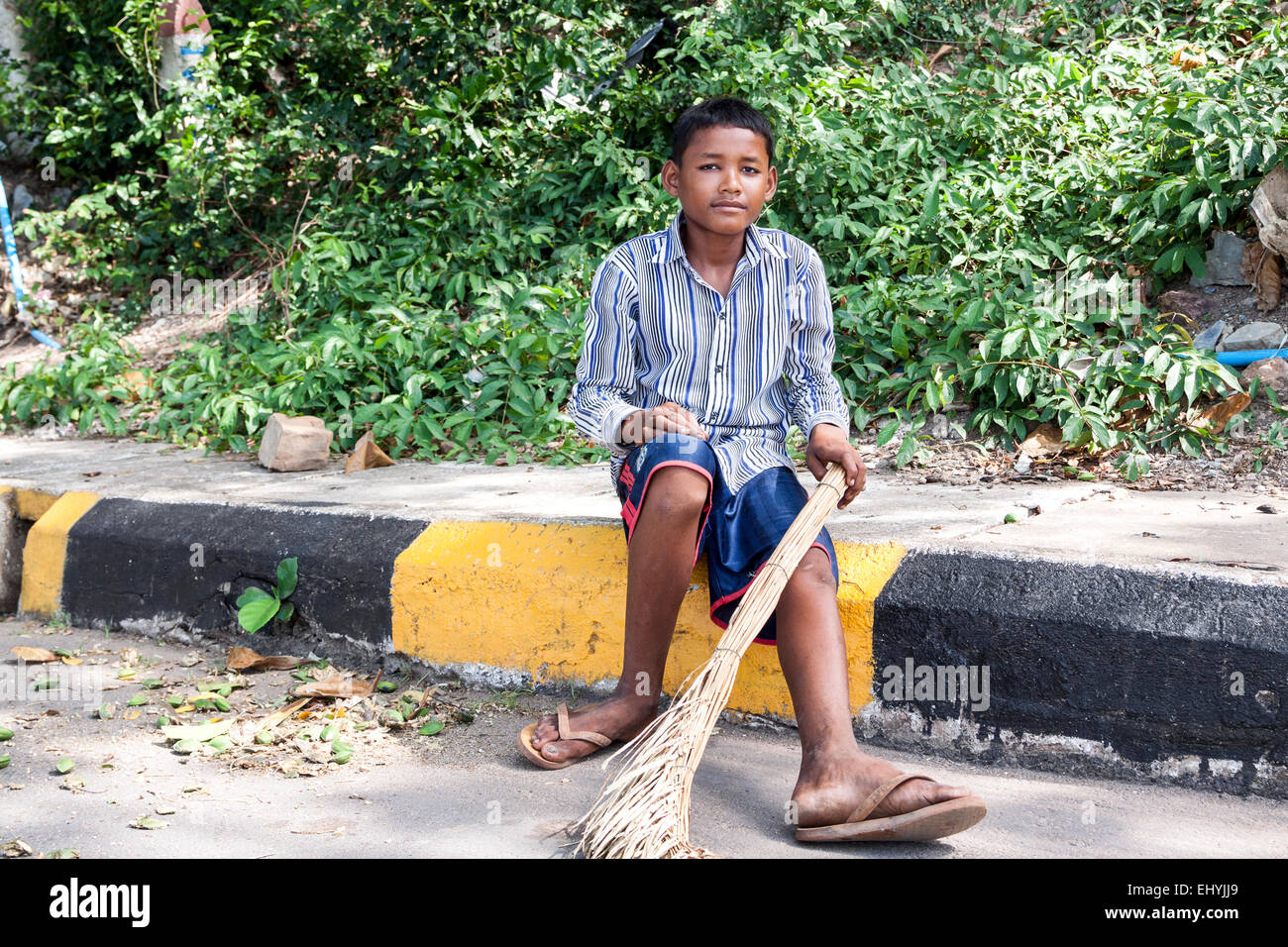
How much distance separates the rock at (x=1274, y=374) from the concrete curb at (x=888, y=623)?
168 centimetres

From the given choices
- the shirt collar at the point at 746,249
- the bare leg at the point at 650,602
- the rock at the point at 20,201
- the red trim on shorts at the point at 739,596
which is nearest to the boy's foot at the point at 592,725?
the bare leg at the point at 650,602

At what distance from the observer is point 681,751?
1843mm

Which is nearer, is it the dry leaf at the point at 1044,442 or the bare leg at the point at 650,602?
the bare leg at the point at 650,602

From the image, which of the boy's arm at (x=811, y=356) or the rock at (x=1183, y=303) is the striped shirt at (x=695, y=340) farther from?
the rock at (x=1183, y=303)

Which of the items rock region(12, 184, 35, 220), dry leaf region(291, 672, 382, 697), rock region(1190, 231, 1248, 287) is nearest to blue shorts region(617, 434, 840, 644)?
dry leaf region(291, 672, 382, 697)

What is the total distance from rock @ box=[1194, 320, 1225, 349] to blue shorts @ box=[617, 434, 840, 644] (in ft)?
6.54

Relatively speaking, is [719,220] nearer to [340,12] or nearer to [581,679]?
[581,679]

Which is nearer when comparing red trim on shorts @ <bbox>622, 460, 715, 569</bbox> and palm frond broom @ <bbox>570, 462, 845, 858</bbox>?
palm frond broom @ <bbox>570, 462, 845, 858</bbox>

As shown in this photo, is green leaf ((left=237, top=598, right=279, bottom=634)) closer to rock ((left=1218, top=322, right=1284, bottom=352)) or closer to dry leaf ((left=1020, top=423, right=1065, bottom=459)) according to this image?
dry leaf ((left=1020, top=423, right=1065, bottom=459))

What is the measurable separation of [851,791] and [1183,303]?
2663mm

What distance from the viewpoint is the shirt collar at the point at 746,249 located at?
2.27 meters

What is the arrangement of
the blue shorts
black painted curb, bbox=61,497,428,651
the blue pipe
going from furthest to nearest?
the blue pipe < black painted curb, bbox=61,497,428,651 < the blue shorts

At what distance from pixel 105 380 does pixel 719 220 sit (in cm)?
399

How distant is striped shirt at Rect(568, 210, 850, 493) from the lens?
226 cm
